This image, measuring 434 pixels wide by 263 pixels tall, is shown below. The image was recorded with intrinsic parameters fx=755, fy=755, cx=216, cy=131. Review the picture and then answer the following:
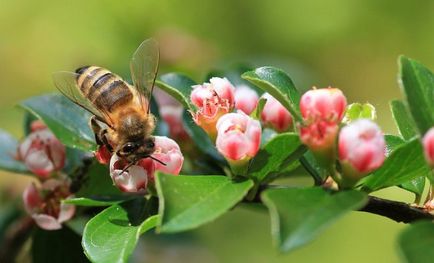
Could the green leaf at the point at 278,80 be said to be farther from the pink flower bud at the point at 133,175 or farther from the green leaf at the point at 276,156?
the pink flower bud at the point at 133,175

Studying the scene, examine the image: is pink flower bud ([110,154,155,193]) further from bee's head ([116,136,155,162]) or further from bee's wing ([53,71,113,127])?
bee's wing ([53,71,113,127])

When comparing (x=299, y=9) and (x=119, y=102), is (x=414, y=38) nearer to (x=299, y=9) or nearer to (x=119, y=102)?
(x=299, y=9)

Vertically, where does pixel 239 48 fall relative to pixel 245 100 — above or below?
below

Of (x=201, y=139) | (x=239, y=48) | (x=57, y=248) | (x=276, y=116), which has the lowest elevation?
(x=239, y=48)

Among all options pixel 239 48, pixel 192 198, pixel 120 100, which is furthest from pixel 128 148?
pixel 239 48

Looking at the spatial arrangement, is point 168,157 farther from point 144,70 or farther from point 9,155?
point 9,155

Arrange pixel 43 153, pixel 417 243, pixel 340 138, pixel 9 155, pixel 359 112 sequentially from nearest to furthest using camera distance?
pixel 417 243 → pixel 340 138 → pixel 359 112 → pixel 43 153 → pixel 9 155

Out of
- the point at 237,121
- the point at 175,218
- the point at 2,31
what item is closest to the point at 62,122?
the point at 237,121
